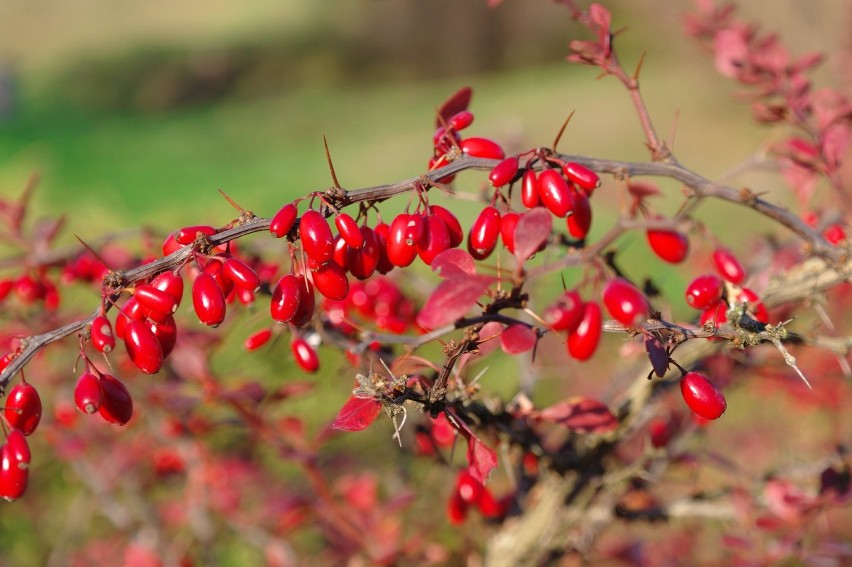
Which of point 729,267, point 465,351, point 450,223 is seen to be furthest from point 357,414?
point 729,267

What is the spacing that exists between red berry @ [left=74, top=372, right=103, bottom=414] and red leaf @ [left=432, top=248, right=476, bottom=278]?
0.34 m

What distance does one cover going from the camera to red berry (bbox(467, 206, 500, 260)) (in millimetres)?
886

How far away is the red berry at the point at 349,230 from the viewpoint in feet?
2.70

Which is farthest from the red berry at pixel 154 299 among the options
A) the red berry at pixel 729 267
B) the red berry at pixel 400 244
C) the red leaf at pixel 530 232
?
the red berry at pixel 729 267

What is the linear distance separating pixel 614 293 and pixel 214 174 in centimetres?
1047

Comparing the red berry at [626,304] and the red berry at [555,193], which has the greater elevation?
the red berry at [555,193]

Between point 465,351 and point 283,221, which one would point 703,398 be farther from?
point 283,221

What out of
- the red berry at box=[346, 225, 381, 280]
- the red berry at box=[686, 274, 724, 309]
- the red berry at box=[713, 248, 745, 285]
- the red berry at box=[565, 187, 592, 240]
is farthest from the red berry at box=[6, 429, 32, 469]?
the red berry at box=[713, 248, 745, 285]

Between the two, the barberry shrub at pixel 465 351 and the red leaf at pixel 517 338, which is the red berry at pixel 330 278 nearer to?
the barberry shrub at pixel 465 351

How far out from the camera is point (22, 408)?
79 centimetres

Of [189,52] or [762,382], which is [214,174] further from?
[762,382]

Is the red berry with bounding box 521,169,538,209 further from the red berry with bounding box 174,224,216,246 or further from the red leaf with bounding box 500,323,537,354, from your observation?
the red berry with bounding box 174,224,216,246

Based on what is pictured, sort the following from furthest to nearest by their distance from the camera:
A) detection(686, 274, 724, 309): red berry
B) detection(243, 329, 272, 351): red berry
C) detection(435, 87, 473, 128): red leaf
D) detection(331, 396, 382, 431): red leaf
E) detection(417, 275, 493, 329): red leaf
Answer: detection(243, 329, 272, 351): red berry → detection(435, 87, 473, 128): red leaf → detection(686, 274, 724, 309): red berry → detection(331, 396, 382, 431): red leaf → detection(417, 275, 493, 329): red leaf

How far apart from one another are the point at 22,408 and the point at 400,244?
0.40m
